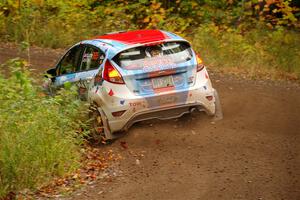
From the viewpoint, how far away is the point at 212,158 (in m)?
8.77

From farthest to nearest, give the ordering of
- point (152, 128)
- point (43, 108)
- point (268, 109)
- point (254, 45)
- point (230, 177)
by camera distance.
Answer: point (254, 45), point (268, 109), point (152, 128), point (43, 108), point (230, 177)

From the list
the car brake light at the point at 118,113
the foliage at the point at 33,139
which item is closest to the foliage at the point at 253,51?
the car brake light at the point at 118,113

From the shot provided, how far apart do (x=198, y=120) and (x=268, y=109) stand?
2.04 meters

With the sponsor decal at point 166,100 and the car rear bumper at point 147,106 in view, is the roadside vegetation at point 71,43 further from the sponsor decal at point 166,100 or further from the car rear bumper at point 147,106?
the sponsor decal at point 166,100

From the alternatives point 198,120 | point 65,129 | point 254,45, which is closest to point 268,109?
point 198,120

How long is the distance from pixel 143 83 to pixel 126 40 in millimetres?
891

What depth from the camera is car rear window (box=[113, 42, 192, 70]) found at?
376 inches

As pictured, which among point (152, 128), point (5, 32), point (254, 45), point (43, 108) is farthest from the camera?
point (5, 32)

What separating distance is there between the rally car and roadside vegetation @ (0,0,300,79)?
255 inches

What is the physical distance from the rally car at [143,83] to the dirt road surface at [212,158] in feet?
1.47

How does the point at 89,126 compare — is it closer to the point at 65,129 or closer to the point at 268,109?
the point at 65,129

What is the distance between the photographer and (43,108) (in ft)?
28.2

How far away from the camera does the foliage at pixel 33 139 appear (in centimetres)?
757

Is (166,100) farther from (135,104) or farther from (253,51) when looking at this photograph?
(253,51)
